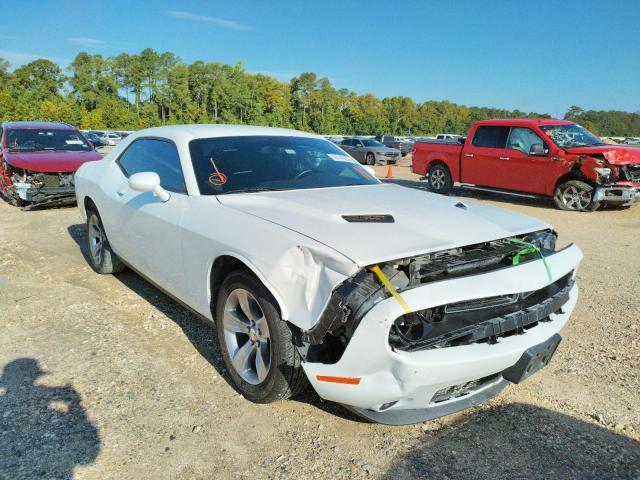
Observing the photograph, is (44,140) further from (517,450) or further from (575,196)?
(575,196)

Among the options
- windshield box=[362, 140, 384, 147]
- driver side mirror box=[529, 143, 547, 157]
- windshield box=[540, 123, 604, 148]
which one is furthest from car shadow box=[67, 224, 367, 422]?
windshield box=[362, 140, 384, 147]

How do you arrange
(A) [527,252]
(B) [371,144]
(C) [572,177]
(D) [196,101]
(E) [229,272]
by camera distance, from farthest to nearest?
(D) [196,101] → (B) [371,144] → (C) [572,177] → (E) [229,272] → (A) [527,252]

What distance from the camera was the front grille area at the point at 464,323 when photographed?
2.27 metres

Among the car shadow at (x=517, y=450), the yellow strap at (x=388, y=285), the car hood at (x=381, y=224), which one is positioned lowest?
the car shadow at (x=517, y=450)

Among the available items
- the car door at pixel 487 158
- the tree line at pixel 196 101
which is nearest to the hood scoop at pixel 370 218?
the car door at pixel 487 158

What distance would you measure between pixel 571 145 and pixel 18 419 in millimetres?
10789

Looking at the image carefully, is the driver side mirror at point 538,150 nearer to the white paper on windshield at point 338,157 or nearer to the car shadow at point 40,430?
the white paper on windshield at point 338,157

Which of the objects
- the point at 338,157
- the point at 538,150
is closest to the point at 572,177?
the point at 538,150

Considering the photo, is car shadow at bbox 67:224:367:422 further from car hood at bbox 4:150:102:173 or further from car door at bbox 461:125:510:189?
car door at bbox 461:125:510:189

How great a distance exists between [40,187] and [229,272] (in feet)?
25.9

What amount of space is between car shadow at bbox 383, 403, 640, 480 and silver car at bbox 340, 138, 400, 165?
23.8 m

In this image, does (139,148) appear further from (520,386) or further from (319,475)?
(520,386)

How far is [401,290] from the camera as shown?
2.20 m

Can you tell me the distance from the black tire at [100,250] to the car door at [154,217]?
641mm
